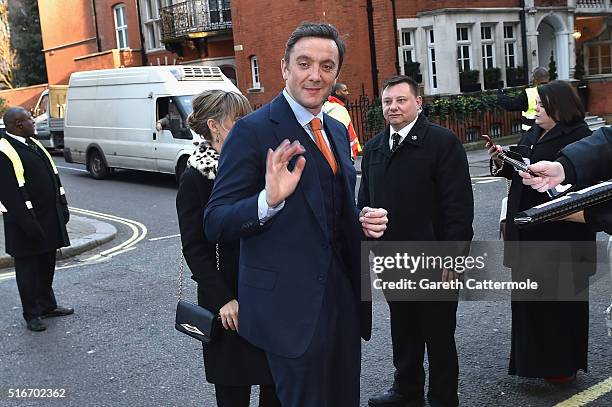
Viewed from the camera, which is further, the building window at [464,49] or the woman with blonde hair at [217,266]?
the building window at [464,49]

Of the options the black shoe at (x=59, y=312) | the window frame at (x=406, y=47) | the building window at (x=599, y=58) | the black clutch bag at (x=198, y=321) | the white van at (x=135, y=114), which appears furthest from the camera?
the building window at (x=599, y=58)

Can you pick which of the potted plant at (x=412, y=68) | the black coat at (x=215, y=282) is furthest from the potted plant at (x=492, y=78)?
Answer: the black coat at (x=215, y=282)

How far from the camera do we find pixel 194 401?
181 inches

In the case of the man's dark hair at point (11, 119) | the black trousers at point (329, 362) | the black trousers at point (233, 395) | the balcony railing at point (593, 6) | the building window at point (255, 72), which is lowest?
the black trousers at point (233, 395)

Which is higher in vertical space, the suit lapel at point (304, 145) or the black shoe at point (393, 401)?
the suit lapel at point (304, 145)

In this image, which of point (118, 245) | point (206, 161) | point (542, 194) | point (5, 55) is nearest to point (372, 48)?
point (118, 245)

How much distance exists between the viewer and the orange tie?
287cm

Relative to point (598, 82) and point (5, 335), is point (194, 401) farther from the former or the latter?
point (598, 82)

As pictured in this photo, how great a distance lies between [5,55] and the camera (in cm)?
3794

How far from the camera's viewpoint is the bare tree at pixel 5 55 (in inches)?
1458

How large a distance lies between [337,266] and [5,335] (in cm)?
445

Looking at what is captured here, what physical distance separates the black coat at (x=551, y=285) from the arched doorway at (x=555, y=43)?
21.5 metres

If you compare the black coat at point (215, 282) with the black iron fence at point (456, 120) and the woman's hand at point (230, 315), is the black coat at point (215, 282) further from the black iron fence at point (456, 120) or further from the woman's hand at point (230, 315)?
the black iron fence at point (456, 120)

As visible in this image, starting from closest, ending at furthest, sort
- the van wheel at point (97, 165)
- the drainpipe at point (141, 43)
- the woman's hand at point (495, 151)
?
1. the woman's hand at point (495, 151)
2. the van wheel at point (97, 165)
3. the drainpipe at point (141, 43)
